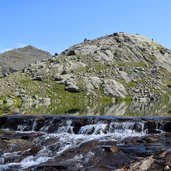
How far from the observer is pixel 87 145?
4684cm

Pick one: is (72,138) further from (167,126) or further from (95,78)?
(95,78)

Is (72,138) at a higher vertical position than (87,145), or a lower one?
higher

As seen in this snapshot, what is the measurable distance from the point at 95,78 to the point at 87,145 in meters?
115

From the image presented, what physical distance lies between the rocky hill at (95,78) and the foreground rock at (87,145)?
6024 centimetres

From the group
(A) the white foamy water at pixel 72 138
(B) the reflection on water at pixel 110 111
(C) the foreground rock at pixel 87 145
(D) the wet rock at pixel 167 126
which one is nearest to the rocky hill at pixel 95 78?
(B) the reflection on water at pixel 110 111

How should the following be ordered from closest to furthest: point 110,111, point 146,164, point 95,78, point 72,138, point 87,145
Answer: point 146,164, point 87,145, point 72,138, point 110,111, point 95,78

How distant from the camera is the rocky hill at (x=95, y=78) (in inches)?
5581

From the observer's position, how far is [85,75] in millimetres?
162125

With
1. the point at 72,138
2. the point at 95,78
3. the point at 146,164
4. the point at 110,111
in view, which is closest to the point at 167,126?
the point at 72,138

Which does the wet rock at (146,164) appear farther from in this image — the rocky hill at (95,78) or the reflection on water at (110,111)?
the rocky hill at (95,78)

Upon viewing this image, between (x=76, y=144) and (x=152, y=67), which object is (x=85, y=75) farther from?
(x=76, y=144)

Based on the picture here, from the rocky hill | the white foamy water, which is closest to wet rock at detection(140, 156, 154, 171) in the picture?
the white foamy water

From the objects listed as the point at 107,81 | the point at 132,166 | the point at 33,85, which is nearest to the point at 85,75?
the point at 107,81

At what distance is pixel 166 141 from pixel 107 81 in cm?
11099
